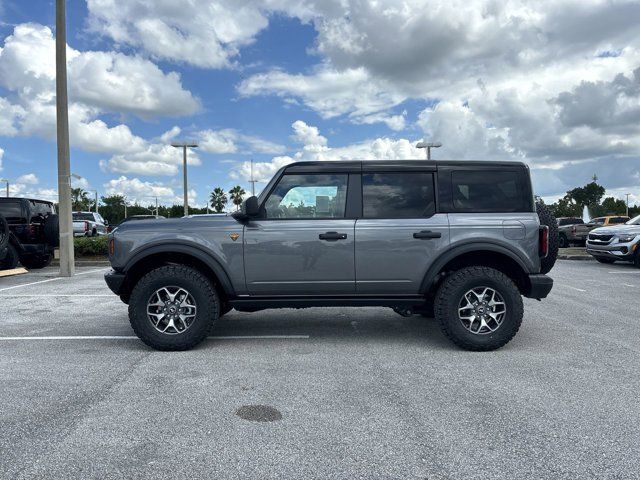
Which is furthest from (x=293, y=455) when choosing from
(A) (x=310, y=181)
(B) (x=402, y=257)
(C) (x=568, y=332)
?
(C) (x=568, y=332)

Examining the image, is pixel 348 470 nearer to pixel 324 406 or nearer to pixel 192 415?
pixel 324 406

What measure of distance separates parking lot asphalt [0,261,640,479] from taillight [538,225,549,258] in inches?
39.0

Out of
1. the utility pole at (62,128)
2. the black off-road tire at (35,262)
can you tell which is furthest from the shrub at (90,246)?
the utility pole at (62,128)

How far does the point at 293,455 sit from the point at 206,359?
2.11 metres

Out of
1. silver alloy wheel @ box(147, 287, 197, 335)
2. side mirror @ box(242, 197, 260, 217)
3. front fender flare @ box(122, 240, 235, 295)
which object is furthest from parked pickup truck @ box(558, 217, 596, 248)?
silver alloy wheel @ box(147, 287, 197, 335)

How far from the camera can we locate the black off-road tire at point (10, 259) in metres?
11.4

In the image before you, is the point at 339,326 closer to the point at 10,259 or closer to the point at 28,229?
the point at 10,259

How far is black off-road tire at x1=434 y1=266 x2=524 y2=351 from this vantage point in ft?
15.4

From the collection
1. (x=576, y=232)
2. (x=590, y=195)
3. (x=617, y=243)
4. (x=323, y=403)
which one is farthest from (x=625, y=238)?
(x=590, y=195)

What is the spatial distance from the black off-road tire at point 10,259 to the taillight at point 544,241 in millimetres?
11561

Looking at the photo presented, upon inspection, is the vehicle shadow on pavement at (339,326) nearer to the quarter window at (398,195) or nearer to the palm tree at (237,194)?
the quarter window at (398,195)

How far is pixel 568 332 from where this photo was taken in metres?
5.63

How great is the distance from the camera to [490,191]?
4922mm

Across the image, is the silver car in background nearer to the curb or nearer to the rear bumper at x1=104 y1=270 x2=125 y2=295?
the rear bumper at x1=104 y1=270 x2=125 y2=295
